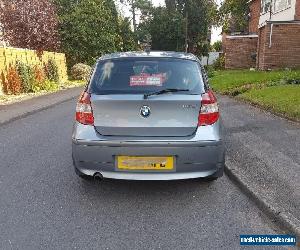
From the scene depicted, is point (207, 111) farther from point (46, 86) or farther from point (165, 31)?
point (165, 31)

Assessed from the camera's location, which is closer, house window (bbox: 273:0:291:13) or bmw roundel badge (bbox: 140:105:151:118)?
bmw roundel badge (bbox: 140:105:151:118)

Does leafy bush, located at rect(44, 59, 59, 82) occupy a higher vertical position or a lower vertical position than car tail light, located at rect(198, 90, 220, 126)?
lower

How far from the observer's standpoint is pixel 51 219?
3.97 meters

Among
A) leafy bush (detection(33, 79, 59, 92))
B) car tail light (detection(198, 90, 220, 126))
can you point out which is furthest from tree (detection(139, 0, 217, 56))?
car tail light (detection(198, 90, 220, 126))

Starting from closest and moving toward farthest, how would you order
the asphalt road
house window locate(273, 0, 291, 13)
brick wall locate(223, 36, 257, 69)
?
the asphalt road
house window locate(273, 0, 291, 13)
brick wall locate(223, 36, 257, 69)

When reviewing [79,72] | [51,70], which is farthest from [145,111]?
[79,72]

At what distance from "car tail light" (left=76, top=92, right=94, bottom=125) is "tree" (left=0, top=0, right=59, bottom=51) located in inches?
819

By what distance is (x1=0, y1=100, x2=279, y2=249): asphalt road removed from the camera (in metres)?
3.54

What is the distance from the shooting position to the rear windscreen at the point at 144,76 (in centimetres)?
448

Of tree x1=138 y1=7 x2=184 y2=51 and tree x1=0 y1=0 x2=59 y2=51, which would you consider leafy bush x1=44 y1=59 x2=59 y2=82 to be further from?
tree x1=138 y1=7 x2=184 y2=51

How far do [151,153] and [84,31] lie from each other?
28867mm

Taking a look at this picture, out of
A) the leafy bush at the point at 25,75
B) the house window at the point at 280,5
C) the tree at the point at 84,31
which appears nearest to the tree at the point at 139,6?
the tree at the point at 84,31

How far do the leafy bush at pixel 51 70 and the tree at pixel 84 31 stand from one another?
27.3 ft

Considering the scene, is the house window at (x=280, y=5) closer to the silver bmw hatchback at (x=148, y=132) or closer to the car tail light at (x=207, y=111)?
the car tail light at (x=207, y=111)
